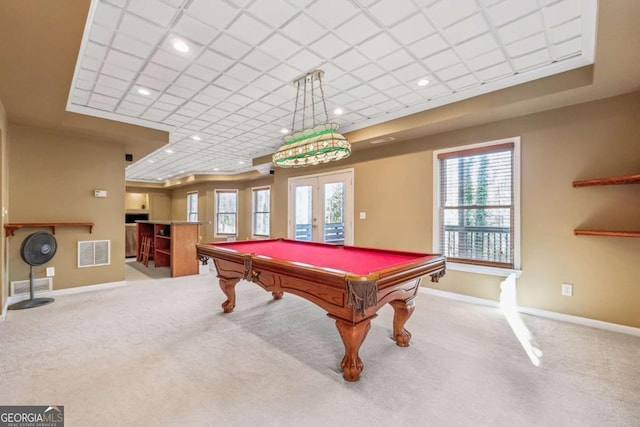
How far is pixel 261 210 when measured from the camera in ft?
29.9

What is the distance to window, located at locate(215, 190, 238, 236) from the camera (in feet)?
31.7

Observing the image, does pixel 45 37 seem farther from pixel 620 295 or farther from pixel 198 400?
pixel 620 295

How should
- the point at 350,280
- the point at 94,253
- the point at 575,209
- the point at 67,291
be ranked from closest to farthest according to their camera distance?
the point at 350,280 → the point at 575,209 → the point at 67,291 → the point at 94,253

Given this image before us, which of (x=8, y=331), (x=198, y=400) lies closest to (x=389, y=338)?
(x=198, y=400)

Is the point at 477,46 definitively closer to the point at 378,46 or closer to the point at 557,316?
the point at 378,46

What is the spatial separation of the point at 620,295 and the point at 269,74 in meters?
4.33

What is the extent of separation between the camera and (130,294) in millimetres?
4102

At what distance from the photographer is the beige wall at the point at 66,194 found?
12.4 feet

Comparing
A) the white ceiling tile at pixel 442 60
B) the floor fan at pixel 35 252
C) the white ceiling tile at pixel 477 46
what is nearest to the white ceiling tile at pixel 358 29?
the white ceiling tile at pixel 442 60

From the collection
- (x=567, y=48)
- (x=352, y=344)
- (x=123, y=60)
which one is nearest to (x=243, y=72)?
(x=123, y=60)

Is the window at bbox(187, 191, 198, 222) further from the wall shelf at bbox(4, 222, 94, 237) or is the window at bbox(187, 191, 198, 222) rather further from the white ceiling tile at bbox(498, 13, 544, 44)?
the white ceiling tile at bbox(498, 13, 544, 44)

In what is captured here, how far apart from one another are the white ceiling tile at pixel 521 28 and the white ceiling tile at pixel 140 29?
2.79 m

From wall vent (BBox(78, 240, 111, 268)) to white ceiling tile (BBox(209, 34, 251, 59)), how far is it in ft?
12.5

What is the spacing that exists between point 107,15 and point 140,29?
0.70 feet
